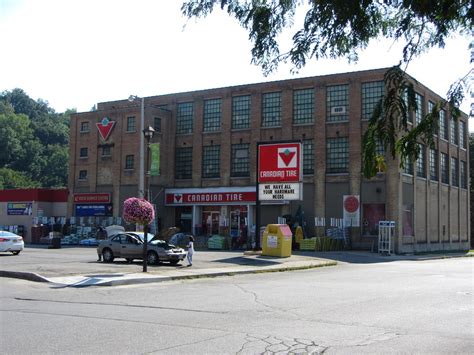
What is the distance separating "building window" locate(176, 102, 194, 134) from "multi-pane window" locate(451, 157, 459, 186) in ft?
76.9

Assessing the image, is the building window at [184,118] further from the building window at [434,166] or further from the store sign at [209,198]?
the building window at [434,166]

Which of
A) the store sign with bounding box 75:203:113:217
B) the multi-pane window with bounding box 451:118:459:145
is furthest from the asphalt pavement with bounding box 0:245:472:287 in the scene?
the multi-pane window with bounding box 451:118:459:145

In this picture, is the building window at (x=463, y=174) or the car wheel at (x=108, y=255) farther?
the building window at (x=463, y=174)

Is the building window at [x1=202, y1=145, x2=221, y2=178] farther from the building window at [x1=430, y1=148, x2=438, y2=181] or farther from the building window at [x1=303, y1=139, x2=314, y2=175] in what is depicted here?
the building window at [x1=430, y1=148, x2=438, y2=181]

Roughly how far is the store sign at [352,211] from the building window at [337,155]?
7.28 feet

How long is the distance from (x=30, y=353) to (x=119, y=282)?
1044cm

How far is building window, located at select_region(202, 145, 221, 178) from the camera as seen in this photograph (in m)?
47.4

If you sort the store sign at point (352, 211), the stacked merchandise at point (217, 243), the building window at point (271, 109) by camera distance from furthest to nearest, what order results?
the building window at point (271, 109)
the stacked merchandise at point (217, 243)
the store sign at point (352, 211)

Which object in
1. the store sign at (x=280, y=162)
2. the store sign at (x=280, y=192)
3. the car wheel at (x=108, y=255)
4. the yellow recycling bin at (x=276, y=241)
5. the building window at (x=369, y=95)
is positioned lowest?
the car wheel at (x=108, y=255)

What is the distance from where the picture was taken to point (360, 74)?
41406 mm

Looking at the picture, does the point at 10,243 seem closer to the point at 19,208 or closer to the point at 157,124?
the point at 157,124

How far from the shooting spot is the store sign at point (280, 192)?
3155cm

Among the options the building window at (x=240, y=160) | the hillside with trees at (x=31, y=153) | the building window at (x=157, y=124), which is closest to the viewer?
the building window at (x=240, y=160)

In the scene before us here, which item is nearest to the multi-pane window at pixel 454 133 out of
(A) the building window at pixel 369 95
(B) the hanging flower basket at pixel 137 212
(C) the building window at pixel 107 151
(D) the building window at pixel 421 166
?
(D) the building window at pixel 421 166
